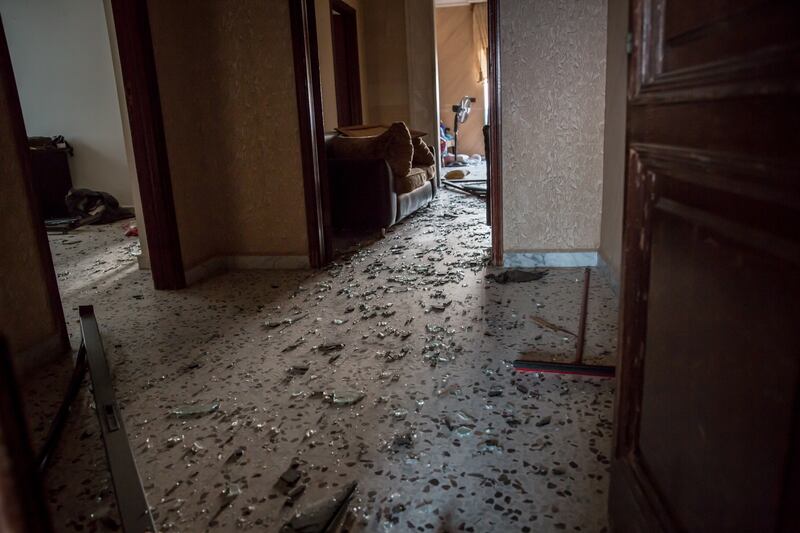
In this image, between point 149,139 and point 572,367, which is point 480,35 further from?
point 572,367

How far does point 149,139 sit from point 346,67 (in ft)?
15.9

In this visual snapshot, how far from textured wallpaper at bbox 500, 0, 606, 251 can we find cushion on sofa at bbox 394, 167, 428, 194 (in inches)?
63.8

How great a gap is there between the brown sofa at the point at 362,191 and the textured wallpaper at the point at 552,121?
1476 mm

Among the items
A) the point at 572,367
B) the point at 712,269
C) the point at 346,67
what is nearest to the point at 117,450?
the point at 572,367

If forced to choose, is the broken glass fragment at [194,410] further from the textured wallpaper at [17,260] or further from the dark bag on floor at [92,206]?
the dark bag on floor at [92,206]

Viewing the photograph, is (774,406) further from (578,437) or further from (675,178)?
(578,437)

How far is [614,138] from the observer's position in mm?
2955

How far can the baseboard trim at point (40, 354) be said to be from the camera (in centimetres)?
232

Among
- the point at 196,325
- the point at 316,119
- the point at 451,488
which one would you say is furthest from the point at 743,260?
the point at 316,119

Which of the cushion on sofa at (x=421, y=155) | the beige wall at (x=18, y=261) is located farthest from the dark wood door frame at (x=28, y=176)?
the cushion on sofa at (x=421, y=155)

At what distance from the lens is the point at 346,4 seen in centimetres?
717

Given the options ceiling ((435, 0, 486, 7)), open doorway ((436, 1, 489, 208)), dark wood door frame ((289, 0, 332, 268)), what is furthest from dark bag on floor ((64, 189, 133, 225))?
ceiling ((435, 0, 486, 7))

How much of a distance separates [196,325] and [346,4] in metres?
5.64

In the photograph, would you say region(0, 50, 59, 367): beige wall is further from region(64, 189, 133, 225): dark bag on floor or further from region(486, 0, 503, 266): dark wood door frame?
region(64, 189, 133, 225): dark bag on floor
